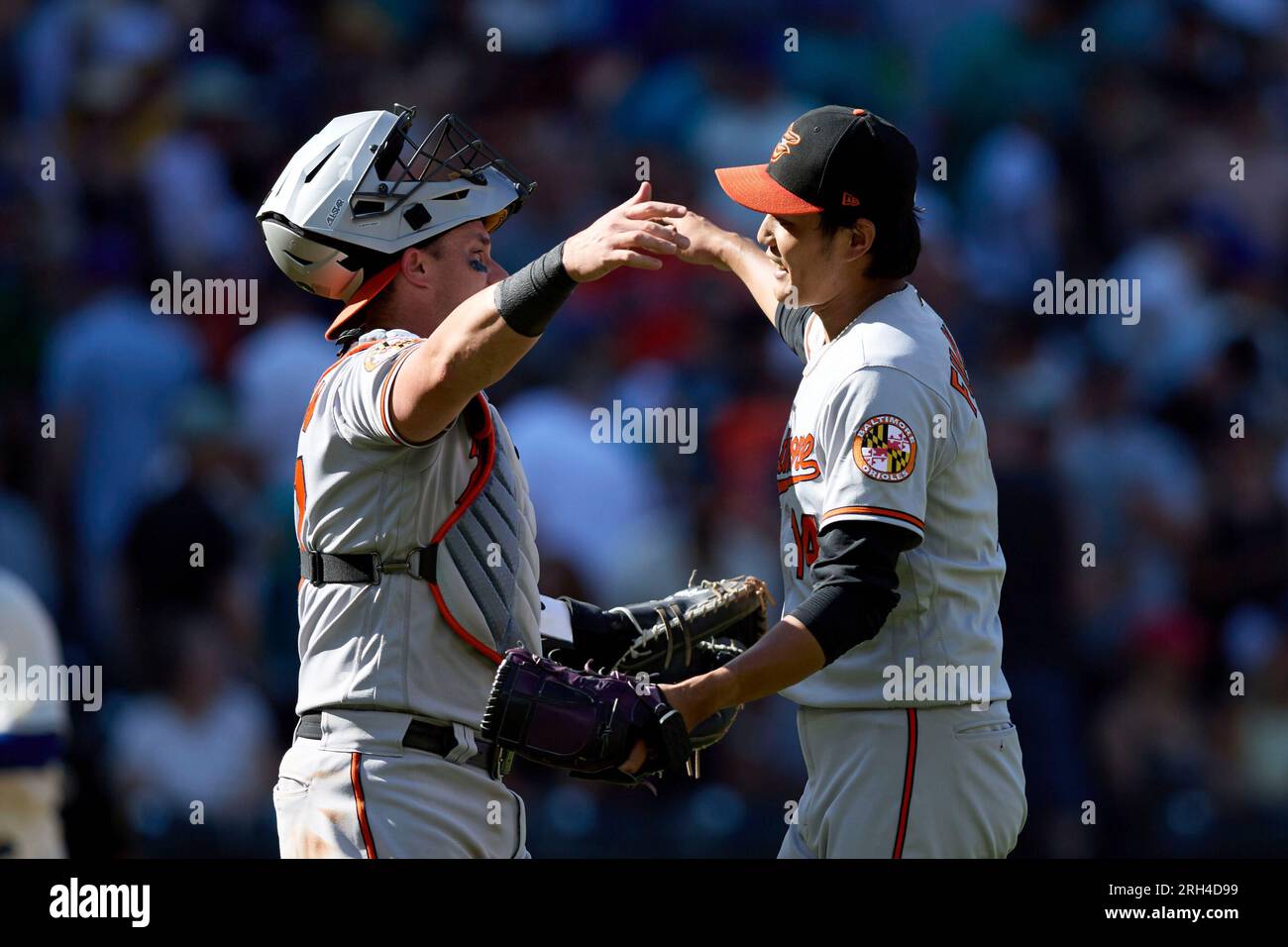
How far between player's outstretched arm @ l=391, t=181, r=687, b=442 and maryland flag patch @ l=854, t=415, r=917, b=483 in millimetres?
573

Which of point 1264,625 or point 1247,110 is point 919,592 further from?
point 1247,110

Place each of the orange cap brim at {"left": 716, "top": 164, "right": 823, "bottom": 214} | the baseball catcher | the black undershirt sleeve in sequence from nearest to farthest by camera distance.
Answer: the black undershirt sleeve < the baseball catcher < the orange cap brim at {"left": 716, "top": 164, "right": 823, "bottom": 214}

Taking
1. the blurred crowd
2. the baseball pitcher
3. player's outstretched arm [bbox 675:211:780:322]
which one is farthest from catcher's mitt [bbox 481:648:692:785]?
the blurred crowd

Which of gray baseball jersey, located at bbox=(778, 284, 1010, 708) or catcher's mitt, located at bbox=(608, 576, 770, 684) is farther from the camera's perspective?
catcher's mitt, located at bbox=(608, 576, 770, 684)

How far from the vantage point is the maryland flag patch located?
3.57 metres

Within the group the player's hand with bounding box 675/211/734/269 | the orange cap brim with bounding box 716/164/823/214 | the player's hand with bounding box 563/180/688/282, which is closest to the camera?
the player's hand with bounding box 563/180/688/282

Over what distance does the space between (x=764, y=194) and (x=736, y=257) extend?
33.8 inches

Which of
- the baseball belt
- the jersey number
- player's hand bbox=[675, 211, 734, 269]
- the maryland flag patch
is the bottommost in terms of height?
the baseball belt

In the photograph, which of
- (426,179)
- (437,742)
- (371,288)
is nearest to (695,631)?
(437,742)

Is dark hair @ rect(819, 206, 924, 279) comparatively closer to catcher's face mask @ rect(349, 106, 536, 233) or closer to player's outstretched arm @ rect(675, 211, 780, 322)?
player's outstretched arm @ rect(675, 211, 780, 322)

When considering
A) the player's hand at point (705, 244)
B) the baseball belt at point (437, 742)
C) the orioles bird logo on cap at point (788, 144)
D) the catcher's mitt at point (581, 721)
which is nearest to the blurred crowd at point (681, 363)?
the player's hand at point (705, 244)

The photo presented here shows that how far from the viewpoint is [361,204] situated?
404cm

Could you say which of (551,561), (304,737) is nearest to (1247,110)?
(551,561)

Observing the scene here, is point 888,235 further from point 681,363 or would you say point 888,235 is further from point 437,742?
point 681,363
